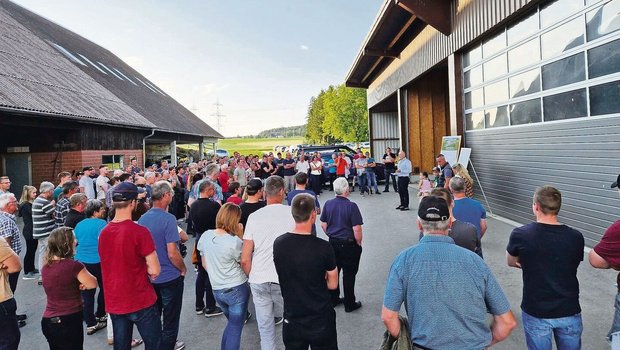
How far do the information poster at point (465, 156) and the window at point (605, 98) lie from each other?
14.0 ft

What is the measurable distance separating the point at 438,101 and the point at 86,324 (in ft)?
57.9

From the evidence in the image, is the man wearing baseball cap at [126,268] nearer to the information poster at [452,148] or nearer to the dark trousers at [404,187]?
the dark trousers at [404,187]

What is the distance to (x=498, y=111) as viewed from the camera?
1034 cm

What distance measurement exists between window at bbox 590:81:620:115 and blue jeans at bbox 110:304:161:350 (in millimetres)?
7540

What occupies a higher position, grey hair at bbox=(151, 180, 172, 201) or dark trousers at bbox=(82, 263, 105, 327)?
grey hair at bbox=(151, 180, 172, 201)

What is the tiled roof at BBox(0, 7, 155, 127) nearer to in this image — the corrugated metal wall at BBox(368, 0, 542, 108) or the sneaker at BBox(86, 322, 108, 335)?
the sneaker at BBox(86, 322, 108, 335)

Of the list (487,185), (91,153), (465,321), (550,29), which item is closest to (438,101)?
(487,185)

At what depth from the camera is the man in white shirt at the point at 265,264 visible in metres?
3.56

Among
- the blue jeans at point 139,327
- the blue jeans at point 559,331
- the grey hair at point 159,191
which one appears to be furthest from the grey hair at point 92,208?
the blue jeans at point 559,331

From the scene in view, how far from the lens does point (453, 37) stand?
39.7ft

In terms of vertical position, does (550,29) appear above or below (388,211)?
above

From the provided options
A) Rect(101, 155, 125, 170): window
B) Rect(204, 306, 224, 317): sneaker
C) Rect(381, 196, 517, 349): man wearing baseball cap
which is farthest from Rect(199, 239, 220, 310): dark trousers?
Rect(101, 155, 125, 170): window

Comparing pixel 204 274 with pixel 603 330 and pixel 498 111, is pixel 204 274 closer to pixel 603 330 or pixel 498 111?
pixel 603 330

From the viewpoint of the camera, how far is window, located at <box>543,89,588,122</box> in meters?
7.19
